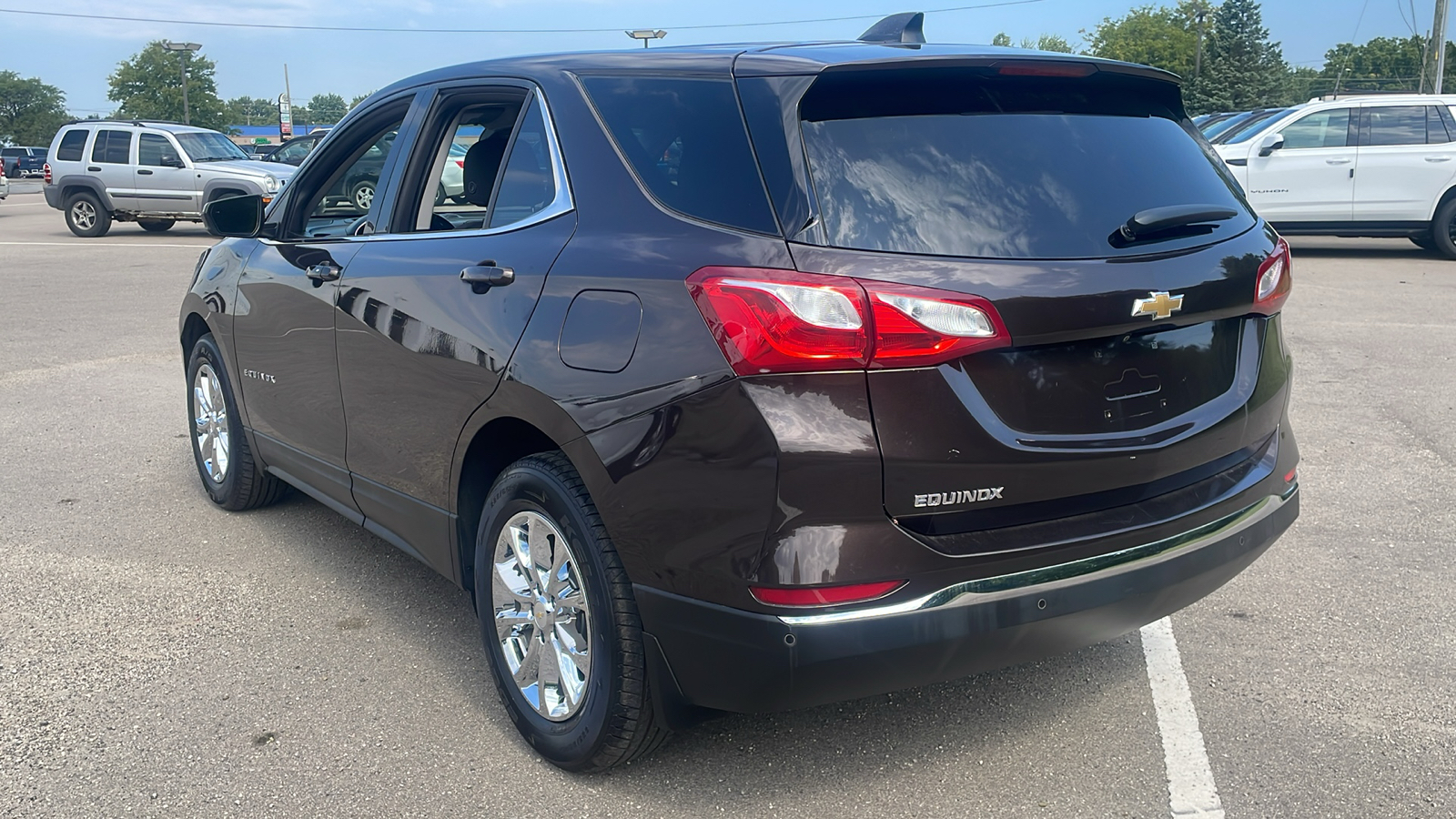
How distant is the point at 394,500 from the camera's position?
3.61 metres

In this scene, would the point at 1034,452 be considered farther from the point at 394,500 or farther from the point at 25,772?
the point at 25,772

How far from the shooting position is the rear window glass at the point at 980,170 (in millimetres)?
2422

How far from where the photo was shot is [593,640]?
2734mm

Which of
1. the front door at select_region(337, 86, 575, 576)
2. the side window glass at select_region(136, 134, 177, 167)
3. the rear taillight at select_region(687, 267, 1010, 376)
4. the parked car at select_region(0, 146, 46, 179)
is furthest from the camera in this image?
the parked car at select_region(0, 146, 46, 179)

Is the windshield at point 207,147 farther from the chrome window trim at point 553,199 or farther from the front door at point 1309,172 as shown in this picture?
the chrome window trim at point 553,199

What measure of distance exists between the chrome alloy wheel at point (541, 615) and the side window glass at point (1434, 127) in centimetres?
1430

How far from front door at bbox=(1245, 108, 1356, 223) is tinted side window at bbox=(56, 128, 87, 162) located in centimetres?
1828

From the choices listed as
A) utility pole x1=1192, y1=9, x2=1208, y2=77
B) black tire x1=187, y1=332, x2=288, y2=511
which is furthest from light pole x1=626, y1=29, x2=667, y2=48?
utility pole x1=1192, y1=9, x2=1208, y2=77

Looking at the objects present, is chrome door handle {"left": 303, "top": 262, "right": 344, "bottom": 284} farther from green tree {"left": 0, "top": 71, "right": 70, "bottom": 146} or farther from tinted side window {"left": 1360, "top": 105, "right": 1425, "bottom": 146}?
green tree {"left": 0, "top": 71, "right": 70, "bottom": 146}

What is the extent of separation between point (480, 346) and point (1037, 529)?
1.42 meters

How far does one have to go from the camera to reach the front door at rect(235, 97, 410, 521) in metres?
3.85

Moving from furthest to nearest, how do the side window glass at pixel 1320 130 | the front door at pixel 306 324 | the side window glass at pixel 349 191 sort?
the side window glass at pixel 1320 130, the side window glass at pixel 349 191, the front door at pixel 306 324

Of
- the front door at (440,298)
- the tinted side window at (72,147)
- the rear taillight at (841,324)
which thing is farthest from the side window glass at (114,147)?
the rear taillight at (841,324)

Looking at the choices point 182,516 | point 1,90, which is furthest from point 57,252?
point 1,90
